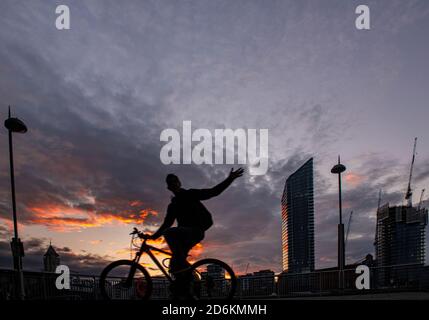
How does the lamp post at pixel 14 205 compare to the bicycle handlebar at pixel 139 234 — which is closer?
the bicycle handlebar at pixel 139 234

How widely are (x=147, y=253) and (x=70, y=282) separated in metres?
12.6

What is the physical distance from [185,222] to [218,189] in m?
0.79

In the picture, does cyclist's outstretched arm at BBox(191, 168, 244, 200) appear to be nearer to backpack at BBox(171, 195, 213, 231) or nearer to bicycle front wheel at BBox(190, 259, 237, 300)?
backpack at BBox(171, 195, 213, 231)

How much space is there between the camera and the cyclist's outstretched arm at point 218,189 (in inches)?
241

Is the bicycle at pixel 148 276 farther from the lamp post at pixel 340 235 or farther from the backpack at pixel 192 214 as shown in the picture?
the lamp post at pixel 340 235

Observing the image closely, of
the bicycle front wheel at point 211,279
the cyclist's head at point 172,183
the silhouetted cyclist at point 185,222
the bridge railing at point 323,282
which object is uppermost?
the cyclist's head at point 172,183

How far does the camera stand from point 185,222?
6309mm

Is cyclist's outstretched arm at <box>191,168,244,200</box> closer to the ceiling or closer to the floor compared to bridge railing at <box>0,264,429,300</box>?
closer to the ceiling

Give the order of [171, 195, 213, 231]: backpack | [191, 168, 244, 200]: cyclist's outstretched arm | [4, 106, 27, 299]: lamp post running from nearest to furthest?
[191, 168, 244, 200]: cyclist's outstretched arm
[171, 195, 213, 231]: backpack
[4, 106, 27, 299]: lamp post

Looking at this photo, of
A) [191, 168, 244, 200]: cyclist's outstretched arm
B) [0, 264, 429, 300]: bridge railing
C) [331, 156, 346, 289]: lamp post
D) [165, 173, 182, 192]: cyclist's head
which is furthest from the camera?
[331, 156, 346, 289]: lamp post

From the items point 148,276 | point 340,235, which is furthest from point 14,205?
point 340,235

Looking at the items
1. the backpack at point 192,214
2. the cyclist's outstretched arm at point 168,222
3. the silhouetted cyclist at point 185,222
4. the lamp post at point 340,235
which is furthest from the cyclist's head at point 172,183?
the lamp post at point 340,235

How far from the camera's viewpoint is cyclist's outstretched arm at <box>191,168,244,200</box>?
6121 millimetres

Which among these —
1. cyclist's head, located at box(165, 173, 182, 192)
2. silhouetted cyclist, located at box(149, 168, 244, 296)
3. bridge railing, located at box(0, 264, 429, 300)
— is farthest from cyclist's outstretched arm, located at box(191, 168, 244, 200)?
bridge railing, located at box(0, 264, 429, 300)
